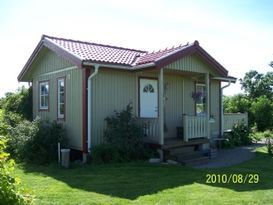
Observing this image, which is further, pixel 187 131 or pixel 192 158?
pixel 187 131

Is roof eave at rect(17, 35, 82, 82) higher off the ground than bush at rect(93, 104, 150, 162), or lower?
higher

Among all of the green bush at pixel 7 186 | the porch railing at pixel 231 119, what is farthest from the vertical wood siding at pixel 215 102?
the green bush at pixel 7 186

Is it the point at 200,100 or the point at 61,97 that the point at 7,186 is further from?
the point at 200,100

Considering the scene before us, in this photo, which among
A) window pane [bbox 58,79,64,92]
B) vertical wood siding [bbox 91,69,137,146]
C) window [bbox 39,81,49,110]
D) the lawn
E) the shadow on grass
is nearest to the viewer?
the lawn

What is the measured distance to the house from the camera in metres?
11.2

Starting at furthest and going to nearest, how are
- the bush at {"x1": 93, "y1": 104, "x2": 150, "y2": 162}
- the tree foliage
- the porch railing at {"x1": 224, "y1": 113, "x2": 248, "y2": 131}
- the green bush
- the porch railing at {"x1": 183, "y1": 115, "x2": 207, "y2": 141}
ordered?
the porch railing at {"x1": 224, "y1": 113, "x2": 248, "y2": 131} < the tree foliage < the porch railing at {"x1": 183, "y1": 115, "x2": 207, "y2": 141} < the bush at {"x1": 93, "y1": 104, "x2": 150, "y2": 162} < the green bush

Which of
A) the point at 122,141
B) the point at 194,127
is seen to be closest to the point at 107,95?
the point at 122,141

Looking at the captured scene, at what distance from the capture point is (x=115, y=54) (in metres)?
12.6

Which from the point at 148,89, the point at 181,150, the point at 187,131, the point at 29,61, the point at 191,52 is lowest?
the point at 181,150

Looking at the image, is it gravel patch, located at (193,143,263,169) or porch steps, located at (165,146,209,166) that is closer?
gravel patch, located at (193,143,263,169)

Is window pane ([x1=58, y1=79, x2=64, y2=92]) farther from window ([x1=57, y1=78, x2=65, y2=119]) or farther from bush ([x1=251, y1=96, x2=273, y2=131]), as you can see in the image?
bush ([x1=251, y1=96, x2=273, y2=131])

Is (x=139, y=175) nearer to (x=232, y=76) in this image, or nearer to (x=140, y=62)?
(x=140, y=62)

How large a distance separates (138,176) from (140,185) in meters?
0.95

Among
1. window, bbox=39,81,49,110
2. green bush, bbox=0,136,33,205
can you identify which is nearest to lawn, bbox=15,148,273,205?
green bush, bbox=0,136,33,205
